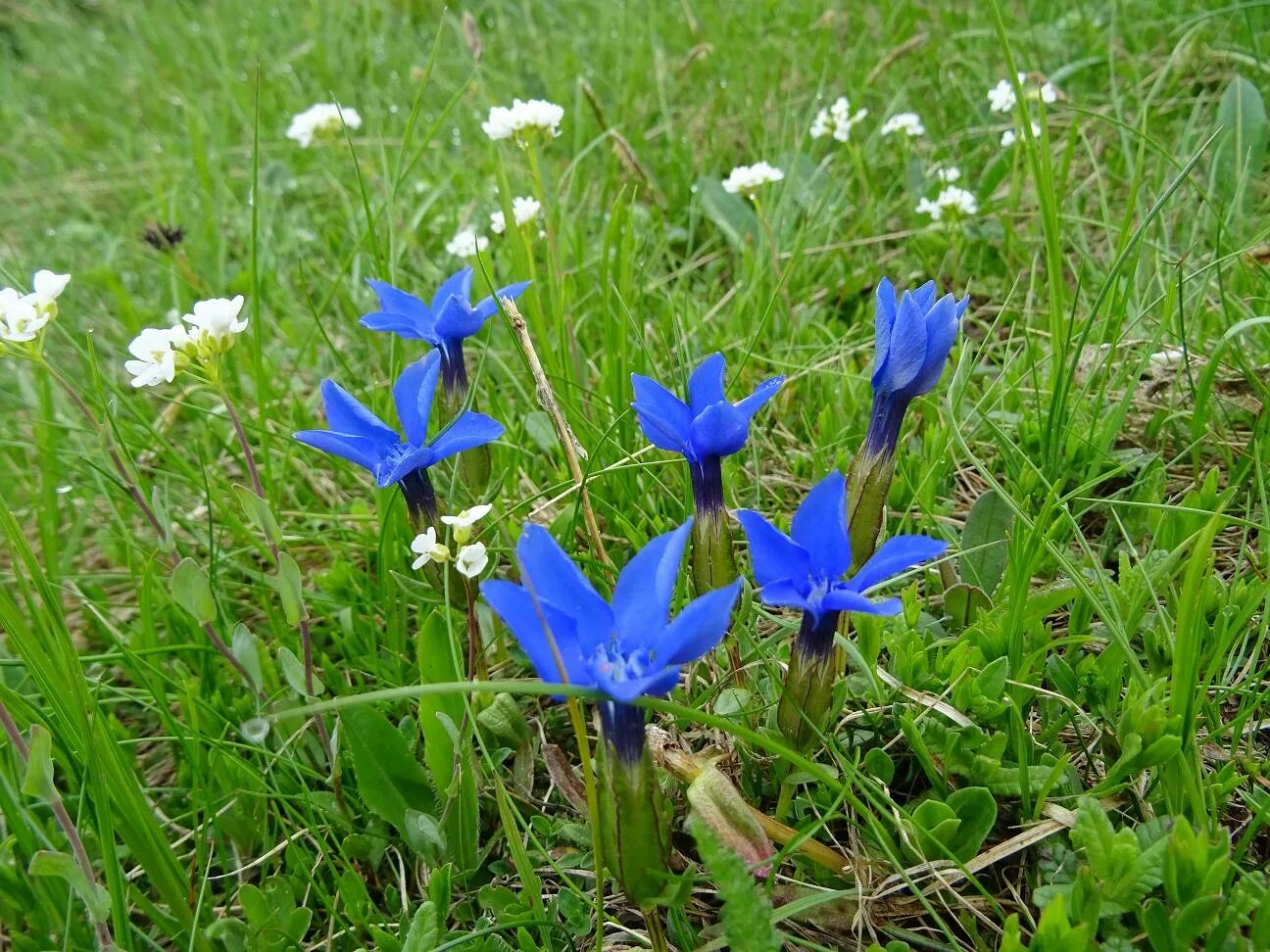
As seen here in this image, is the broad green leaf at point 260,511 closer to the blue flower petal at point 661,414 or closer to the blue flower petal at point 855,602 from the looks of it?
the blue flower petal at point 661,414

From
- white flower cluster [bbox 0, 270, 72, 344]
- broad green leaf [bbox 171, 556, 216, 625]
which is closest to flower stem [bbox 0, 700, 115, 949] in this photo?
broad green leaf [bbox 171, 556, 216, 625]

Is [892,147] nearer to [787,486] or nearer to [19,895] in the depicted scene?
[787,486]

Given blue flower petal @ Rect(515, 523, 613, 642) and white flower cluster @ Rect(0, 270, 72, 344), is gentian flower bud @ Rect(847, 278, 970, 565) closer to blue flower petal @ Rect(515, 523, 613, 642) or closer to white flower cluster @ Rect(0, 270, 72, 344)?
blue flower petal @ Rect(515, 523, 613, 642)

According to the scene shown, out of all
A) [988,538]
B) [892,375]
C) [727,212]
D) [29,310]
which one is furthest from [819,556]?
[727,212]

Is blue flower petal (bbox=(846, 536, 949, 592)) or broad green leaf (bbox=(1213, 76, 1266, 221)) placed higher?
broad green leaf (bbox=(1213, 76, 1266, 221))

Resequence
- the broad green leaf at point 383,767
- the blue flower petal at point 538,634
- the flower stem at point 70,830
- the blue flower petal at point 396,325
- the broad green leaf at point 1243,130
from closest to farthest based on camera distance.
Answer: the blue flower petal at point 538,634
the flower stem at point 70,830
the broad green leaf at point 383,767
the blue flower petal at point 396,325
the broad green leaf at point 1243,130

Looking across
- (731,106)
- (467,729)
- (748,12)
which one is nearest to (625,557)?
(467,729)

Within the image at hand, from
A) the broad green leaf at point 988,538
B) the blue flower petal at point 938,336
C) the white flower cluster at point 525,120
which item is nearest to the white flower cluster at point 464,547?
the blue flower petal at point 938,336
